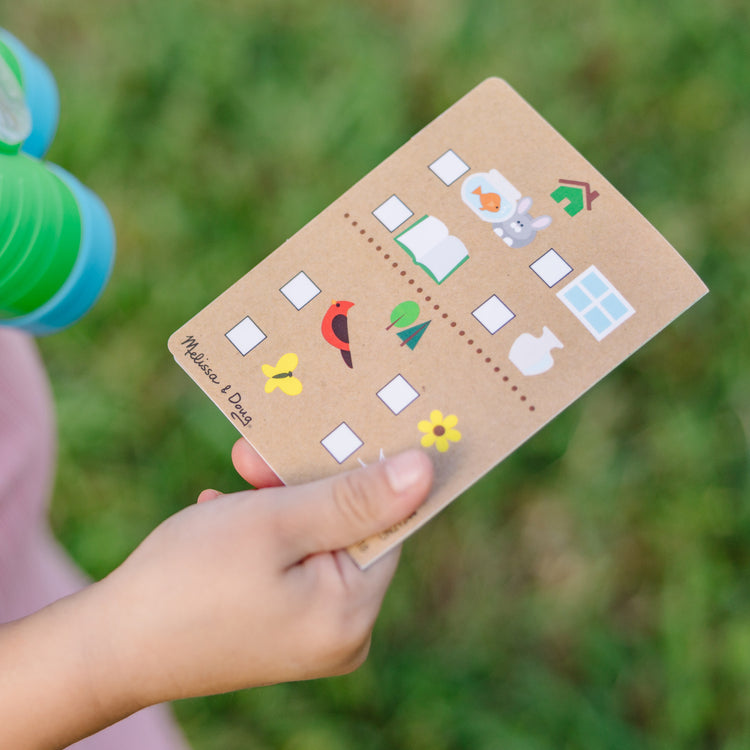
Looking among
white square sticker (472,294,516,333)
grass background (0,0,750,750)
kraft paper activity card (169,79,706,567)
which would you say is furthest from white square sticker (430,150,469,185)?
grass background (0,0,750,750)

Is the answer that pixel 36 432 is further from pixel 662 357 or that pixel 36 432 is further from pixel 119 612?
pixel 662 357

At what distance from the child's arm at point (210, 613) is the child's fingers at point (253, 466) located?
0.15 feet

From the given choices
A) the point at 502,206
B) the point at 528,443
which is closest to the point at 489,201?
the point at 502,206

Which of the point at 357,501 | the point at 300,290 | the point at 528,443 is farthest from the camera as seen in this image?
the point at 528,443

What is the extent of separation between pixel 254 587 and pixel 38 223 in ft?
0.99

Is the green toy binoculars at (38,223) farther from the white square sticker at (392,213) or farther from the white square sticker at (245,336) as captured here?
the white square sticker at (392,213)

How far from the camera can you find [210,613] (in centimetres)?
57

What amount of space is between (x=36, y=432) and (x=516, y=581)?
0.63 m

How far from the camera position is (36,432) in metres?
0.72

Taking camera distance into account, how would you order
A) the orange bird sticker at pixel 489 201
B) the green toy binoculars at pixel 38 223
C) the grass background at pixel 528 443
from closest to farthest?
the green toy binoculars at pixel 38 223 < the orange bird sticker at pixel 489 201 < the grass background at pixel 528 443

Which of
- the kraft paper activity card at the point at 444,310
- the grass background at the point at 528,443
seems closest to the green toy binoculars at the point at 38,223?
the kraft paper activity card at the point at 444,310

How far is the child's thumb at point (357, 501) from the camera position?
1.78ft

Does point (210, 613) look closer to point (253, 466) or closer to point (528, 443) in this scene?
point (253, 466)

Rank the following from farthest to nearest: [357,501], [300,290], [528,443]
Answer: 1. [528,443]
2. [300,290]
3. [357,501]
